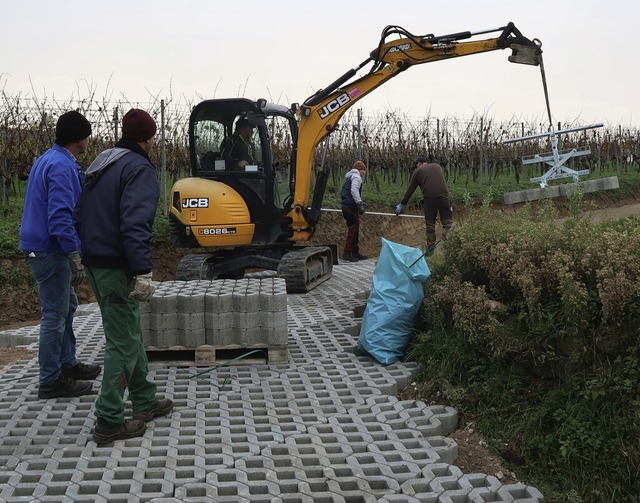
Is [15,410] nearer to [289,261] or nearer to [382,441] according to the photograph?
[382,441]

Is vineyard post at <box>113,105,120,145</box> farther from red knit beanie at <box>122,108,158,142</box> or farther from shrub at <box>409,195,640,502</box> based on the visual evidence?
red knit beanie at <box>122,108,158,142</box>

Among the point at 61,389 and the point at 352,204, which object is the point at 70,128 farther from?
the point at 352,204

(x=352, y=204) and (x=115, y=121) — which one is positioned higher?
(x=115, y=121)

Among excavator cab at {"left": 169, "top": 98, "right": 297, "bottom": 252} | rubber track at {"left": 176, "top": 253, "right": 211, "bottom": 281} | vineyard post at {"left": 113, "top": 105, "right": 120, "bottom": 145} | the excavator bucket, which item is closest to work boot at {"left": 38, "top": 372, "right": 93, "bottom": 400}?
rubber track at {"left": 176, "top": 253, "right": 211, "bottom": 281}

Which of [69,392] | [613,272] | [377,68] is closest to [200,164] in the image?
[377,68]

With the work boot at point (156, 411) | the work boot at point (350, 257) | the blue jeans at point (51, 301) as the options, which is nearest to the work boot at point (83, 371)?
the blue jeans at point (51, 301)

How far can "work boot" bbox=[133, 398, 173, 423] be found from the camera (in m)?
5.36

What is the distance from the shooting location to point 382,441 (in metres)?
5.09

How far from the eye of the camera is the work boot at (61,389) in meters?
6.00

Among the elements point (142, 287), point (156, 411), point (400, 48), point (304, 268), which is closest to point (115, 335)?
point (142, 287)

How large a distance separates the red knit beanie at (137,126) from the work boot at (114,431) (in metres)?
1.98

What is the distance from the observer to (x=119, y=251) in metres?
4.95

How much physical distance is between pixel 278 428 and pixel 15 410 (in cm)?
211

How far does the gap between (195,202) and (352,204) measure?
466 cm
